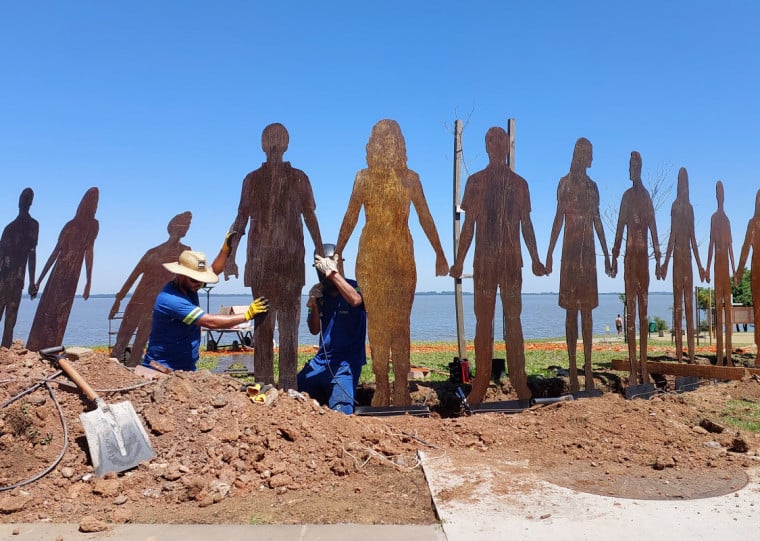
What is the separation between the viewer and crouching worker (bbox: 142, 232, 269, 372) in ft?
17.9

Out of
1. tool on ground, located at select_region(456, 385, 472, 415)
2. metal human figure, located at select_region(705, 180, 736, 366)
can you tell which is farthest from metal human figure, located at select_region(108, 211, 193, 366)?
metal human figure, located at select_region(705, 180, 736, 366)

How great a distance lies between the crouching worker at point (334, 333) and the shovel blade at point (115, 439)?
2330mm

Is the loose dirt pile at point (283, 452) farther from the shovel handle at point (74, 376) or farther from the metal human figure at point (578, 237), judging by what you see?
the metal human figure at point (578, 237)

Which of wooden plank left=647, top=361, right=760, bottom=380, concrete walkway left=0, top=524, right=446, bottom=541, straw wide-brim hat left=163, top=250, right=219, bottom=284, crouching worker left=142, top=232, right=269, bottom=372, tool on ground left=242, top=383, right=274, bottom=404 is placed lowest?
concrete walkway left=0, top=524, right=446, bottom=541

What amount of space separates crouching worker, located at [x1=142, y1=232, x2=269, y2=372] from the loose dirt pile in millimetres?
485

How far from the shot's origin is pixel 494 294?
6.84 m

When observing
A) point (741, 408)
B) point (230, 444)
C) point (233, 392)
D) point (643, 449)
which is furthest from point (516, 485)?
point (741, 408)

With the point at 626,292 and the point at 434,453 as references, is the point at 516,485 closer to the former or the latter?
the point at 434,453

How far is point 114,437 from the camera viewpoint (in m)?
4.24

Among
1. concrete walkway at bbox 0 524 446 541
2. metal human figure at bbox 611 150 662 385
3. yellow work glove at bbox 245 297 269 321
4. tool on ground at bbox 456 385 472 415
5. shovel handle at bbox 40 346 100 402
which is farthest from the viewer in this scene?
metal human figure at bbox 611 150 662 385

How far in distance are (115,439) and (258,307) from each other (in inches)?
86.7

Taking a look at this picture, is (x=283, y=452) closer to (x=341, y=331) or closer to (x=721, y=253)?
(x=341, y=331)

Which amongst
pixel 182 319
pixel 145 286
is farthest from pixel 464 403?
pixel 145 286

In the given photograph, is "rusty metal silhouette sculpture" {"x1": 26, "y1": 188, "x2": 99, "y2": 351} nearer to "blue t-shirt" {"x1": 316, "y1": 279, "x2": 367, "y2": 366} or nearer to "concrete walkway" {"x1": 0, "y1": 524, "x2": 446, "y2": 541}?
"blue t-shirt" {"x1": 316, "y1": 279, "x2": 367, "y2": 366}
